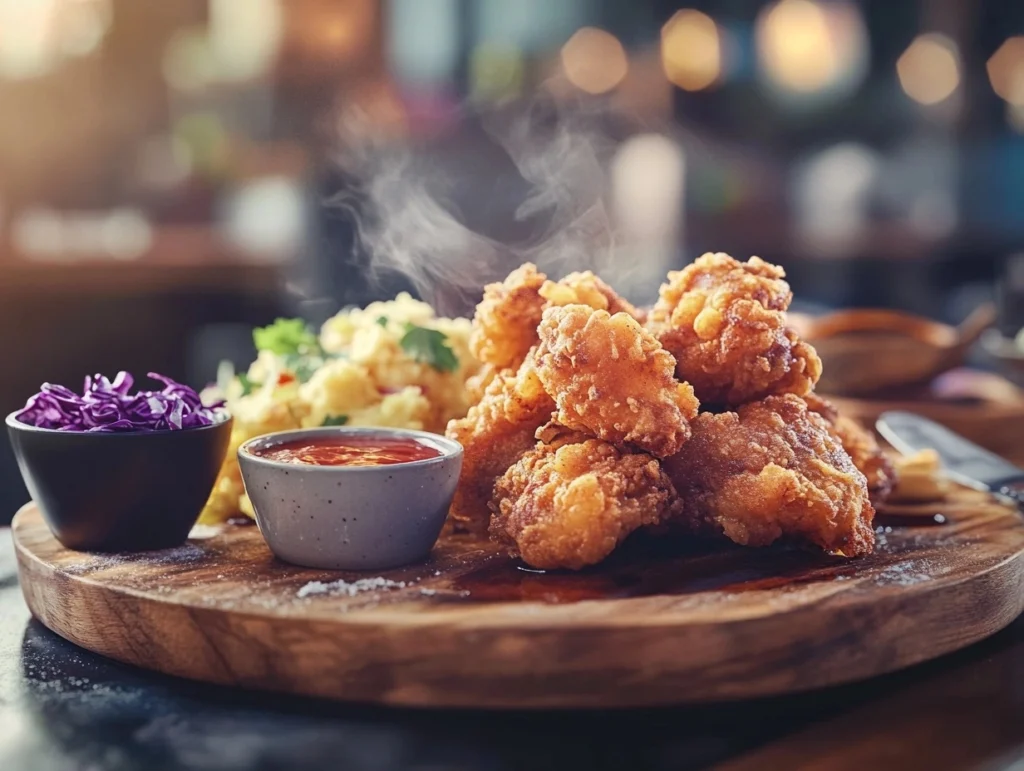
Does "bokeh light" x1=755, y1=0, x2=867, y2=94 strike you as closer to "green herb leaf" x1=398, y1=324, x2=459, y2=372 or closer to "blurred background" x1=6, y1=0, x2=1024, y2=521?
"blurred background" x1=6, y1=0, x2=1024, y2=521

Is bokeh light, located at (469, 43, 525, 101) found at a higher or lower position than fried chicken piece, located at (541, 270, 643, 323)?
higher

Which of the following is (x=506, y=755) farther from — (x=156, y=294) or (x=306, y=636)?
(x=156, y=294)

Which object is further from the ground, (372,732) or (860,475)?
(860,475)

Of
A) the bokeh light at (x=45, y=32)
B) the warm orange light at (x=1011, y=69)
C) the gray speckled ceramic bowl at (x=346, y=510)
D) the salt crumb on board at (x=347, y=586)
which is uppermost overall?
the bokeh light at (x=45, y=32)

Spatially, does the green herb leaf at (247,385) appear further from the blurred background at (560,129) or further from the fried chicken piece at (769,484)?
the blurred background at (560,129)

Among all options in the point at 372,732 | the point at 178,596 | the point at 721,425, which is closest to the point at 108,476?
the point at 178,596

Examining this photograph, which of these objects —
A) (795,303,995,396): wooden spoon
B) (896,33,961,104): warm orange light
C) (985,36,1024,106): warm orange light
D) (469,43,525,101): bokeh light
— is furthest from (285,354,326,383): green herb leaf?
(985,36,1024,106): warm orange light

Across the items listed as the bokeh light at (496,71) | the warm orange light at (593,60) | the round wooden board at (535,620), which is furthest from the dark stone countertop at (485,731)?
the warm orange light at (593,60)
